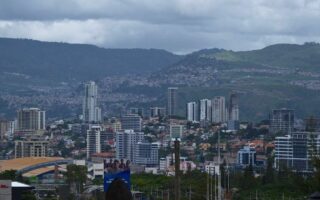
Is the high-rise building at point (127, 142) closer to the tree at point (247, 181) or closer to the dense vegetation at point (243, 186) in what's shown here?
the dense vegetation at point (243, 186)

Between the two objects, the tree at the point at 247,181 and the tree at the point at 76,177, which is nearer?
the tree at the point at 247,181

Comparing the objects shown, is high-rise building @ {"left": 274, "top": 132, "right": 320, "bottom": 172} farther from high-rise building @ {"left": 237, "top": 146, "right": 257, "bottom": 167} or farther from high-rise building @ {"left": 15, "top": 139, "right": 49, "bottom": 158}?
high-rise building @ {"left": 15, "top": 139, "right": 49, "bottom": 158}

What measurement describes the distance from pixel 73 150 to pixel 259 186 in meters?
114

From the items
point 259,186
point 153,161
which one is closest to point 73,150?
point 153,161

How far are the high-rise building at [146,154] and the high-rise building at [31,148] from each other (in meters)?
12.8

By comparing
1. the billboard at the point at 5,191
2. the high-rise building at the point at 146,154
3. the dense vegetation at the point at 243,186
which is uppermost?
the billboard at the point at 5,191

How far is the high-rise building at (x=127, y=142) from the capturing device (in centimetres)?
18325

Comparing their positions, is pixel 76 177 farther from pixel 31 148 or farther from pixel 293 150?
pixel 31 148

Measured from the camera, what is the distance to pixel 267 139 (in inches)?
7111

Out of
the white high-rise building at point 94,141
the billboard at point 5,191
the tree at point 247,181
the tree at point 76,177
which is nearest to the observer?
the billboard at point 5,191

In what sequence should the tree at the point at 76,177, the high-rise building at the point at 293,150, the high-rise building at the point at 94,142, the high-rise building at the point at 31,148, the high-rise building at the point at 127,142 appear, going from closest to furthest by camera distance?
the tree at the point at 76,177
the high-rise building at the point at 293,150
the high-rise building at the point at 31,148
the high-rise building at the point at 127,142
the high-rise building at the point at 94,142

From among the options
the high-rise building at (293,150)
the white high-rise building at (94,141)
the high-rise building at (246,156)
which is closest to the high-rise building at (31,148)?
the white high-rise building at (94,141)

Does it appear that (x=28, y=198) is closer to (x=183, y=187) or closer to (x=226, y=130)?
(x=183, y=187)

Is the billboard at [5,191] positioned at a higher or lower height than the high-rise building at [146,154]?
higher
